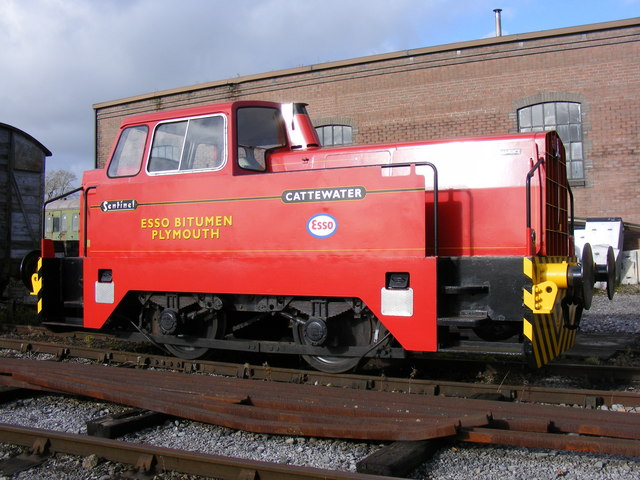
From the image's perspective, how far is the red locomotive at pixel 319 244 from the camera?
499 centimetres

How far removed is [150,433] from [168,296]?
81.0 inches

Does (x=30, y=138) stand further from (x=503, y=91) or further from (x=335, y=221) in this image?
(x=503, y=91)

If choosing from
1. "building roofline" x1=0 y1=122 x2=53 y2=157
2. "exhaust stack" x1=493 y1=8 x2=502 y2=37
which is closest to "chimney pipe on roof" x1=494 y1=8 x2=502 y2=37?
"exhaust stack" x1=493 y1=8 x2=502 y2=37

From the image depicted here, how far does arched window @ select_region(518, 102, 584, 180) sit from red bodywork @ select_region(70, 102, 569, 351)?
1015 centimetres

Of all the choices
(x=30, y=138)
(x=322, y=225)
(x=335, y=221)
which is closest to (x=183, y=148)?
(x=322, y=225)

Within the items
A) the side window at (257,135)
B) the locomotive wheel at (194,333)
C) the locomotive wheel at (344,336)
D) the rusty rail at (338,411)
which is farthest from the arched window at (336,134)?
the rusty rail at (338,411)

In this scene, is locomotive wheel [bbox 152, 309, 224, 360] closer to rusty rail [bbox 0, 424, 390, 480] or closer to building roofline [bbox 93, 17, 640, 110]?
rusty rail [bbox 0, 424, 390, 480]

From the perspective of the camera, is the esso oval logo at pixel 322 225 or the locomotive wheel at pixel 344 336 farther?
the locomotive wheel at pixel 344 336

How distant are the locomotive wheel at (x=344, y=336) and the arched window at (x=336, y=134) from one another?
12.4 meters

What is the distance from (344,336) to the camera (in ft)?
18.6

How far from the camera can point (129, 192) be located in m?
6.30

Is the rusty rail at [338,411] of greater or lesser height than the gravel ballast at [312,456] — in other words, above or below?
above

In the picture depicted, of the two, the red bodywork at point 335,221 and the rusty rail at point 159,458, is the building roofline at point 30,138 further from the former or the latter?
the rusty rail at point 159,458

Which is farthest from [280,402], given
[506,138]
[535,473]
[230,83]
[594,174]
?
[230,83]
